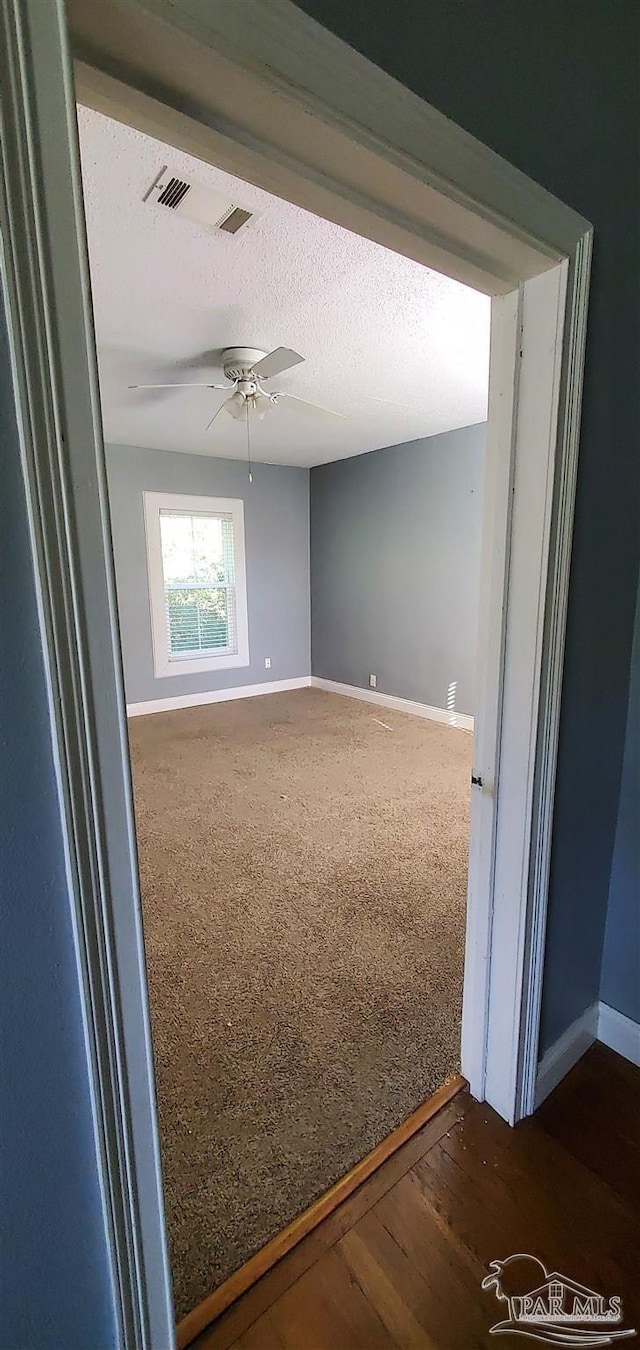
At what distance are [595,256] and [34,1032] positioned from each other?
1.57 m

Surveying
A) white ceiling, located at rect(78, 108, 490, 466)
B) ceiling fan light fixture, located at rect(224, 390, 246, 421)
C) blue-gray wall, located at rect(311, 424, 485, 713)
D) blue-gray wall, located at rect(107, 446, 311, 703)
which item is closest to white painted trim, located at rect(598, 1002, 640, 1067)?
white ceiling, located at rect(78, 108, 490, 466)

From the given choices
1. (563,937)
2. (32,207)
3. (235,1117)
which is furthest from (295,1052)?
(32,207)

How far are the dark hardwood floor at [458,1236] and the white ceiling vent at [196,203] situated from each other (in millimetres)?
2617

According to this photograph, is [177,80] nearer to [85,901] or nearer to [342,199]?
[342,199]

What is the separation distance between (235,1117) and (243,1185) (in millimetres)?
164

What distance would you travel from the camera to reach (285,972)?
186 cm

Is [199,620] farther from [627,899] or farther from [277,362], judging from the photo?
[627,899]

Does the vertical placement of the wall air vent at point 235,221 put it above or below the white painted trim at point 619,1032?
above

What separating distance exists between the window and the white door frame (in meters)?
4.37

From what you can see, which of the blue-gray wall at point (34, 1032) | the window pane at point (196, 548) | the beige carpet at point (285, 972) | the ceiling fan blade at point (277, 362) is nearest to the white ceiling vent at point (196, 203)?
the ceiling fan blade at point (277, 362)

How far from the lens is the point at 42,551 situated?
1.89 ft

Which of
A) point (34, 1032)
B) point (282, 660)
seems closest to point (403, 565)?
point (282, 660)

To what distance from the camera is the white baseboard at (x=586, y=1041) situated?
1426 mm

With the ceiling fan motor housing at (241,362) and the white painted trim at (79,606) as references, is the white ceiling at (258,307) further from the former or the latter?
the white painted trim at (79,606)
